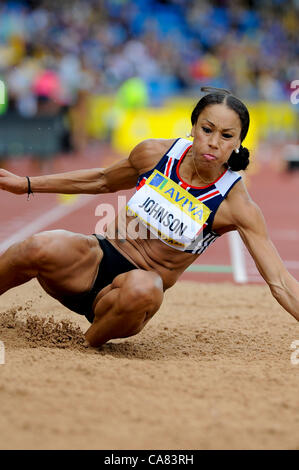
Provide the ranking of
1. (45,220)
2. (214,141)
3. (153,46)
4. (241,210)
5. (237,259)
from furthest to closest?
1. (153,46)
2. (45,220)
3. (237,259)
4. (241,210)
5. (214,141)

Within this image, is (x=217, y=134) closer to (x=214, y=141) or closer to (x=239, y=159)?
(x=214, y=141)

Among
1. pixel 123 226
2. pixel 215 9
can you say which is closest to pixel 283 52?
pixel 215 9

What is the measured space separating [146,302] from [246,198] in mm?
784

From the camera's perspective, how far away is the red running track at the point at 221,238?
23.0ft

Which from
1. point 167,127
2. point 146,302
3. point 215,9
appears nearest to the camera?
point 146,302

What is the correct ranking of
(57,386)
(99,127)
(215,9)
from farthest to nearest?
(215,9) < (99,127) < (57,386)

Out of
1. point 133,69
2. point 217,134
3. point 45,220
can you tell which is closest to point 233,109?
point 217,134

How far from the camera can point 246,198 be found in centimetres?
382

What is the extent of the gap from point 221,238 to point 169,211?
4470 mm

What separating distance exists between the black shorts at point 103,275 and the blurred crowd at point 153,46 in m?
10.9

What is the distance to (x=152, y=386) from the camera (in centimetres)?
334

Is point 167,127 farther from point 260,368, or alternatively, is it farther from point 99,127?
point 260,368

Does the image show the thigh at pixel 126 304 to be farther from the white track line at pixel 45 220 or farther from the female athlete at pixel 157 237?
the white track line at pixel 45 220

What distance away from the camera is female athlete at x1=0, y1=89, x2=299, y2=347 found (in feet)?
12.2
